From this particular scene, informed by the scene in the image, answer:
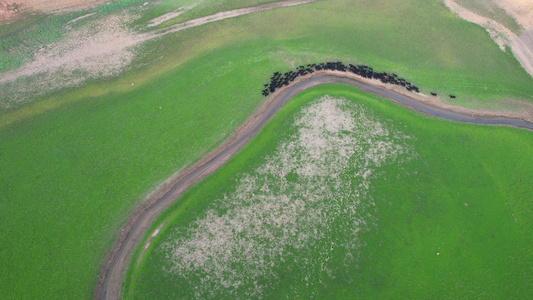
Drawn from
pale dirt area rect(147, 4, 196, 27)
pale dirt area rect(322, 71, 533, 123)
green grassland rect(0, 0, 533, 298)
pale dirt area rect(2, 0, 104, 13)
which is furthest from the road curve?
pale dirt area rect(2, 0, 104, 13)

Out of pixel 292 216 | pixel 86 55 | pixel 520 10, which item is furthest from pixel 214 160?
pixel 520 10

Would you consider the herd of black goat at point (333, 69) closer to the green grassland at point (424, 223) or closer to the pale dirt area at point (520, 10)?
the green grassland at point (424, 223)

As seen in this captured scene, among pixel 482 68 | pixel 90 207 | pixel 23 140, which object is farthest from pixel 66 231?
pixel 482 68

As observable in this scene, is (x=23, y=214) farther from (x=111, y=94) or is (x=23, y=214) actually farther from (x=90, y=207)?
(x=111, y=94)

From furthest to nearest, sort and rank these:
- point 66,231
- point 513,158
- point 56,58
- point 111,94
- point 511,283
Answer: point 56,58 < point 111,94 < point 513,158 < point 66,231 < point 511,283

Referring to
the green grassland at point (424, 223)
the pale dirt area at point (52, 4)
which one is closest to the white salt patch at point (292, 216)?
the green grassland at point (424, 223)

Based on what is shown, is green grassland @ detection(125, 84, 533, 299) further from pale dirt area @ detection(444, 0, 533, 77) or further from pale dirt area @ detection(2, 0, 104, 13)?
pale dirt area @ detection(2, 0, 104, 13)
